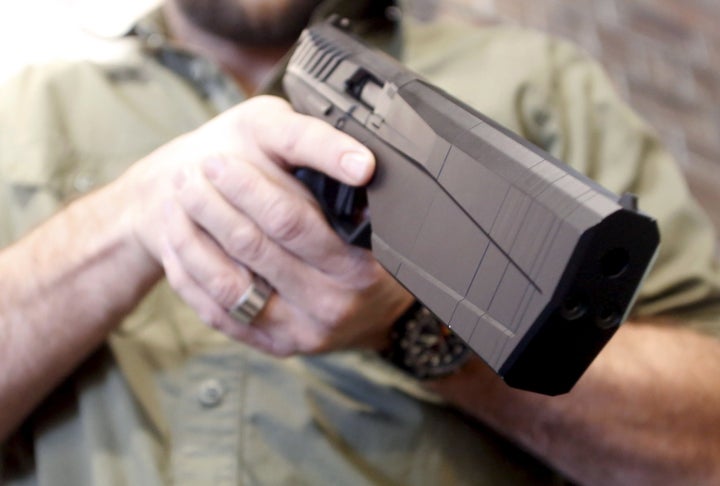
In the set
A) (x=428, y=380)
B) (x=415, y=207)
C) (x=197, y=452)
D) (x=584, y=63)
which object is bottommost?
(x=197, y=452)

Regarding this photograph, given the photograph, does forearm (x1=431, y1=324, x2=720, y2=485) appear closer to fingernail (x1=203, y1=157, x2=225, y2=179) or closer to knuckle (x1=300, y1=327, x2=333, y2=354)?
knuckle (x1=300, y1=327, x2=333, y2=354)

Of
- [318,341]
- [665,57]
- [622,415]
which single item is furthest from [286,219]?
[665,57]

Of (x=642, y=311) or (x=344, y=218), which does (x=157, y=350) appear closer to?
(x=344, y=218)

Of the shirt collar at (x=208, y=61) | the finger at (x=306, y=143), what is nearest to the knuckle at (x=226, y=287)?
the finger at (x=306, y=143)

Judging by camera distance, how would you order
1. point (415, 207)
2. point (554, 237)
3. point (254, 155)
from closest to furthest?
point (554, 237), point (415, 207), point (254, 155)

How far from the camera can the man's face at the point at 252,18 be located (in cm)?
96

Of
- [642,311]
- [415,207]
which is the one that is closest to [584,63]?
[642,311]

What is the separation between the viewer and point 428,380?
2.23 feet

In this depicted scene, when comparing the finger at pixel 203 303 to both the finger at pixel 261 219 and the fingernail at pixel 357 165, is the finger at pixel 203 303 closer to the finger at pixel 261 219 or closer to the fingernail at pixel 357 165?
the finger at pixel 261 219

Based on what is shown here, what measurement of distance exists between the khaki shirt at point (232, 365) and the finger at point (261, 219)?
0.76 feet

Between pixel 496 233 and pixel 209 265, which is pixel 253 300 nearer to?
pixel 209 265

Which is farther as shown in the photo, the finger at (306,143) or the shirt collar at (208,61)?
the shirt collar at (208,61)

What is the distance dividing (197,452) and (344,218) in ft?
1.05

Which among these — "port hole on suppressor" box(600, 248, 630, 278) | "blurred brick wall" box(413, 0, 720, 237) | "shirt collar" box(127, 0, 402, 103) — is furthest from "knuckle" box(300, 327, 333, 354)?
"blurred brick wall" box(413, 0, 720, 237)
